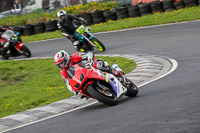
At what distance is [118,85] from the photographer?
8148mm

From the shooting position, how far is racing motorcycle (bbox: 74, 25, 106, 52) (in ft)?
52.9

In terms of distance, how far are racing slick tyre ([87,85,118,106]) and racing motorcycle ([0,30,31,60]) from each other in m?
10.5

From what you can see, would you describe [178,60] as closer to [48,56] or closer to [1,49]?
[48,56]

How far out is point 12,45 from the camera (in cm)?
1820

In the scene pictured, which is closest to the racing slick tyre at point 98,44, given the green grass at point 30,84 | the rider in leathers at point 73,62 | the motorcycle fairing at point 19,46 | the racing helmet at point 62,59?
the green grass at point 30,84

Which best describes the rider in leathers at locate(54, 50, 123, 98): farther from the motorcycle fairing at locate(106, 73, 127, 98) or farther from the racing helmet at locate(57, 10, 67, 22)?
the racing helmet at locate(57, 10, 67, 22)

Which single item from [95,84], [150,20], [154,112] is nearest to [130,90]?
[95,84]

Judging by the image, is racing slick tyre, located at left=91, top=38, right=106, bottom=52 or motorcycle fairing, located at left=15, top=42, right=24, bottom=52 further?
motorcycle fairing, located at left=15, top=42, right=24, bottom=52

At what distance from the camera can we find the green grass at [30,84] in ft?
33.6

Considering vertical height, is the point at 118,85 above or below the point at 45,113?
above

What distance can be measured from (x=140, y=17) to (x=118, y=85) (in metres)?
16.2

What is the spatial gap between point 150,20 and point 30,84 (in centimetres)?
1078

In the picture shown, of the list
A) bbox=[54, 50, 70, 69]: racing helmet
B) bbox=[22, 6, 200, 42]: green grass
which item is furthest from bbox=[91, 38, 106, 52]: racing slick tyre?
bbox=[54, 50, 70, 69]: racing helmet

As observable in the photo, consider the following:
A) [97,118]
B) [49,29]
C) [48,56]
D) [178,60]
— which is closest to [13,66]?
[48,56]
